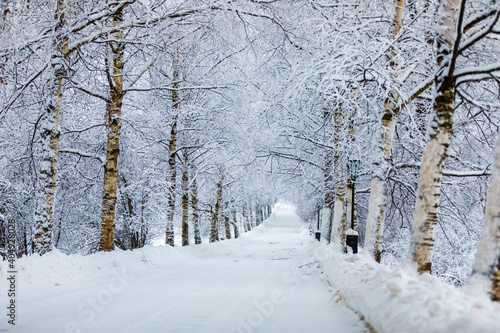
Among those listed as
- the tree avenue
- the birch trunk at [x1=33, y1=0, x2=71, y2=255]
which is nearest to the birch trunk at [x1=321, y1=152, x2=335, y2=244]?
the tree avenue

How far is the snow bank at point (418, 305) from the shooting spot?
101 inches

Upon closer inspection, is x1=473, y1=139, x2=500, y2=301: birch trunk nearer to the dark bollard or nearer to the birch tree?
the birch tree

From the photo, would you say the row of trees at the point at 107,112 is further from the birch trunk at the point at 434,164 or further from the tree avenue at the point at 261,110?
the birch trunk at the point at 434,164

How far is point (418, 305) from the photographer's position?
323 cm

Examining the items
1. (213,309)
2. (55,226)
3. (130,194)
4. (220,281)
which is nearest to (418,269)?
(213,309)

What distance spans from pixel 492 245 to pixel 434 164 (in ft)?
6.85

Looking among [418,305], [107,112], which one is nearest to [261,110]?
[107,112]

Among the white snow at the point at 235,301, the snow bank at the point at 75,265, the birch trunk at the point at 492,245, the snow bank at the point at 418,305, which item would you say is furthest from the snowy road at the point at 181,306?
the birch trunk at the point at 492,245

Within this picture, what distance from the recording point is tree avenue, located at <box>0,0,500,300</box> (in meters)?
6.04

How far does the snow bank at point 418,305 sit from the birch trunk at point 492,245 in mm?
183

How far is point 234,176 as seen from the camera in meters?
27.1

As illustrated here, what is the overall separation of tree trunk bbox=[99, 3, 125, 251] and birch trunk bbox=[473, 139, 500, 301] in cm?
916

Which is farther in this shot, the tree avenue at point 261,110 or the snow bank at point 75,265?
the snow bank at point 75,265

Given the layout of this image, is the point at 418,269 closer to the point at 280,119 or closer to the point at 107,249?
the point at 107,249
